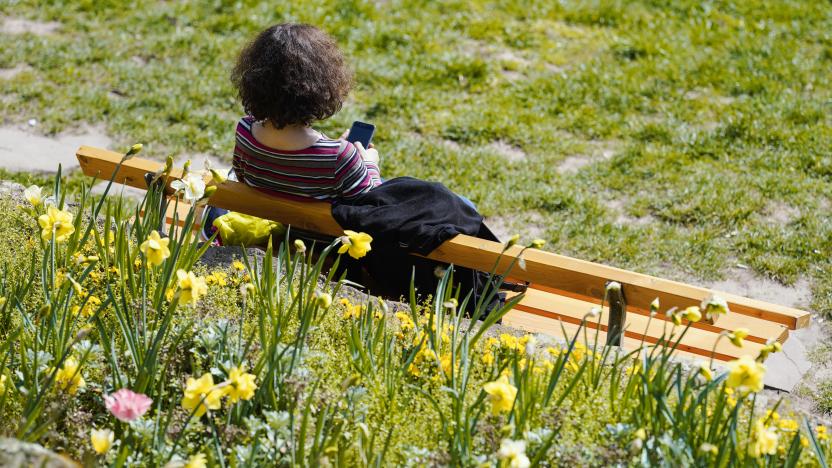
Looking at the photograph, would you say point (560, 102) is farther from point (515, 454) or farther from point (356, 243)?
point (515, 454)

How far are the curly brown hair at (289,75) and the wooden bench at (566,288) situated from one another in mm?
329

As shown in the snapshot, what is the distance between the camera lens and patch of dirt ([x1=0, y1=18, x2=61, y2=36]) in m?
6.75

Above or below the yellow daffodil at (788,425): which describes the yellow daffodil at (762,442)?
below

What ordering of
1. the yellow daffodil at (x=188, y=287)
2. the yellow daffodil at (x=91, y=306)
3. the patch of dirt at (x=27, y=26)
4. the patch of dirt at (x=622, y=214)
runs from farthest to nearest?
the patch of dirt at (x=27, y=26), the patch of dirt at (x=622, y=214), the yellow daffodil at (x=91, y=306), the yellow daffodil at (x=188, y=287)

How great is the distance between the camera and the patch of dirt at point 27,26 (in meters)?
6.75

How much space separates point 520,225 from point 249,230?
1877 millimetres

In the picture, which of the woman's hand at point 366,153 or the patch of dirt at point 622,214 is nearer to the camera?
the woman's hand at point 366,153

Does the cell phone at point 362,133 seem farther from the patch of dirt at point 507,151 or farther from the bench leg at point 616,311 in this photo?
the patch of dirt at point 507,151

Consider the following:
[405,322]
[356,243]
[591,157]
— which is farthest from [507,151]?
[356,243]

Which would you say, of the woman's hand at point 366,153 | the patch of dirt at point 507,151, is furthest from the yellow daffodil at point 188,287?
the patch of dirt at point 507,151

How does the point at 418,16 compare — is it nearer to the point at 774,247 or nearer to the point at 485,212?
the point at 485,212

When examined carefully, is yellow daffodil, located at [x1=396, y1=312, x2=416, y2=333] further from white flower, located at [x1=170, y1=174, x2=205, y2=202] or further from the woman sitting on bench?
white flower, located at [x1=170, y1=174, x2=205, y2=202]

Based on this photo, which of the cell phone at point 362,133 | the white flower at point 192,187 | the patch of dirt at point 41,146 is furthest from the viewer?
the patch of dirt at point 41,146

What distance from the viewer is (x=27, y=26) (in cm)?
684
